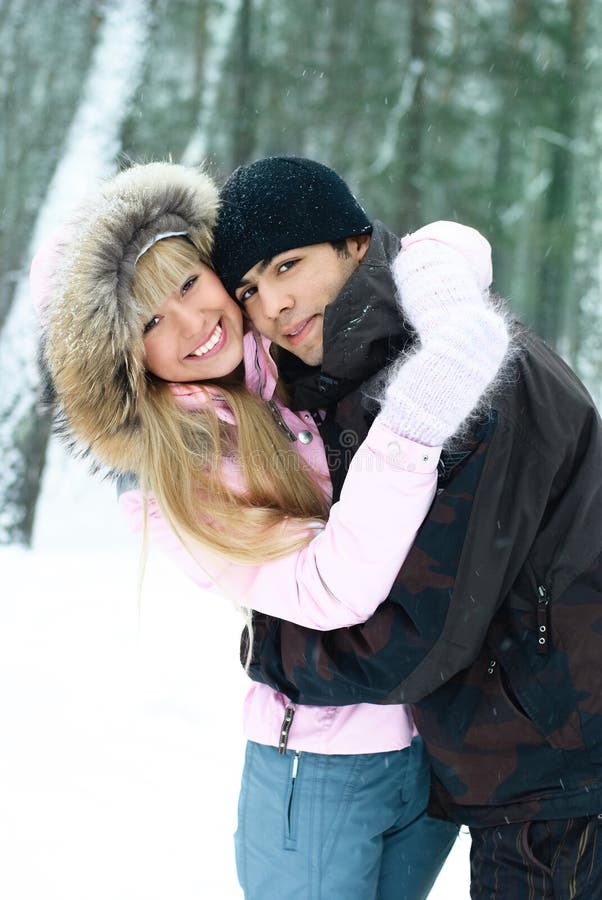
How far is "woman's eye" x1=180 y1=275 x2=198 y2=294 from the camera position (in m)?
2.23

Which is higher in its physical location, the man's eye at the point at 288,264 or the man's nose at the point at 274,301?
the man's eye at the point at 288,264

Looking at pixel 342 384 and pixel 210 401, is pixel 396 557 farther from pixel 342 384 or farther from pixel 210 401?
pixel 210 401

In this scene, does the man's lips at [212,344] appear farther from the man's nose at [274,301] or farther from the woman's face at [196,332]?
the man's nose at [274,301]

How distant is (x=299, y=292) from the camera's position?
2178 mm

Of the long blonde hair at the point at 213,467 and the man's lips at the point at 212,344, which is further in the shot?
the man's lips at the point at 212,344

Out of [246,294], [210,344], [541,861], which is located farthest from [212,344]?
[541,861]

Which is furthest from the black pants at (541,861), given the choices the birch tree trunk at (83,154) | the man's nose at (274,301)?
the birch tree trunk at (83,154)

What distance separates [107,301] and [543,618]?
1.23m

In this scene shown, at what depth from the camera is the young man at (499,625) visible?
1.76 m

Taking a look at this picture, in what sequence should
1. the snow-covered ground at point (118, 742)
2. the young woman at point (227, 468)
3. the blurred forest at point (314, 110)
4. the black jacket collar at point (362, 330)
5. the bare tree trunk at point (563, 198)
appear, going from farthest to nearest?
the bare tree trunk at point (563, 198)
the blurred forest at point (314, 110)
the snow-covered ground at point (118, 742)
the young woman at point (227, 468)
the black jacket collar at point (362, 330)

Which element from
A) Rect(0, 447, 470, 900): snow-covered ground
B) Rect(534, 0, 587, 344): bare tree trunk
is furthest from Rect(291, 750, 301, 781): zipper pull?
Rect(534, 0, 587, 344): bare tree trunk

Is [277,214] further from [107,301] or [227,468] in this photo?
[227,468]

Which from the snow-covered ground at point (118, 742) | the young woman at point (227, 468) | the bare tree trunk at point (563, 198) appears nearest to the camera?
the young woman at point (227, 468)

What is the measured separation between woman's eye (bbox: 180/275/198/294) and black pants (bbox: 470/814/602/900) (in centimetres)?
149
